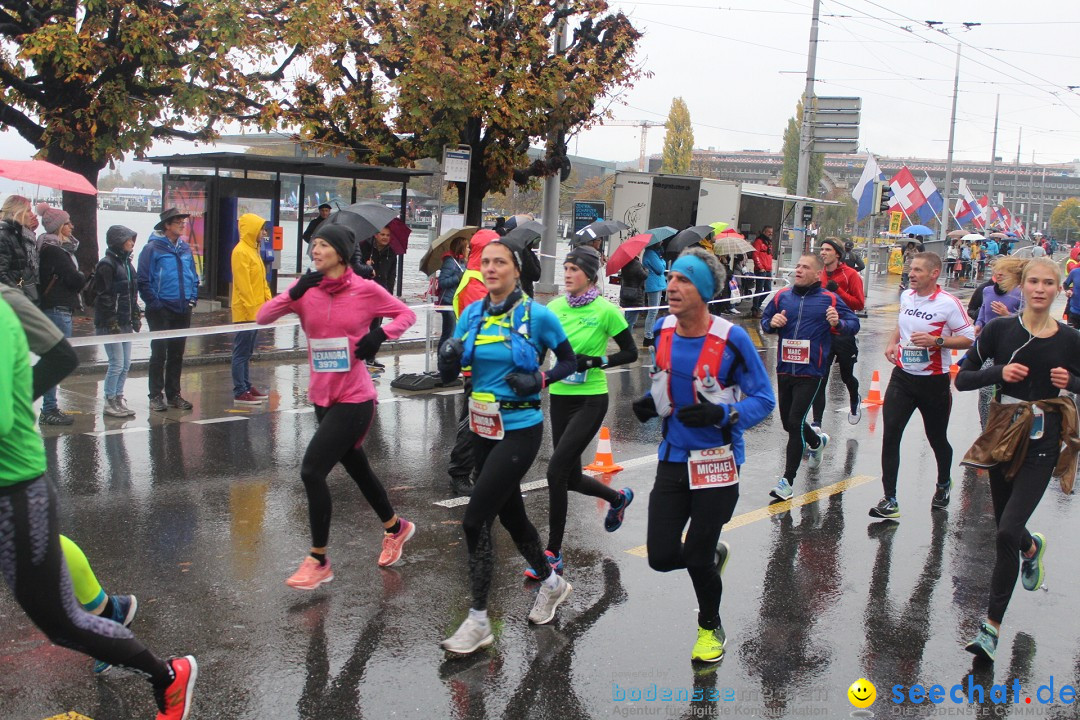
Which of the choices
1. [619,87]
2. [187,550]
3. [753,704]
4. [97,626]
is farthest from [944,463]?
[619,87]

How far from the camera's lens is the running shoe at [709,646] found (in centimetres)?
462

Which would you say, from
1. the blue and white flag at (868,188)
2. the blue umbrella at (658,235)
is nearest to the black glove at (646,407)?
the blue umbrella at (658,235)

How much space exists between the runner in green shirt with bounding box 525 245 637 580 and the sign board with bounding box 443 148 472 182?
10.6 metres

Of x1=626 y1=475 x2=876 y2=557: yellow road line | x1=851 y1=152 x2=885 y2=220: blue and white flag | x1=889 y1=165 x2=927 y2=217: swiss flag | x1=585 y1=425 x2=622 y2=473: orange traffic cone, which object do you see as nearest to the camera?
x1=626 y1=475 x2=876 y2=557: yellow road line

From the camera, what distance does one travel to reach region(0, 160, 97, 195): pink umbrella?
28.5 feet

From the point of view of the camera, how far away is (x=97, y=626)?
12.0 ft

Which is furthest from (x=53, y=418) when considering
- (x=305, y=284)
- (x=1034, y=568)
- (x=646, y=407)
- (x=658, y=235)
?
(x=658, y=235)

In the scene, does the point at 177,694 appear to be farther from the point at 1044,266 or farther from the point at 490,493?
the point at 1044,266

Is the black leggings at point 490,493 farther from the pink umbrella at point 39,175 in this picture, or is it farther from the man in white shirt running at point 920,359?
the pink umbrella at point 39,175

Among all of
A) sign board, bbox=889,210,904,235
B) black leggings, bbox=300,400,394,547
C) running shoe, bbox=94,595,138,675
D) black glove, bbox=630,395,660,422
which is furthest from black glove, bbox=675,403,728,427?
sign board, bbox=889,210,904,235

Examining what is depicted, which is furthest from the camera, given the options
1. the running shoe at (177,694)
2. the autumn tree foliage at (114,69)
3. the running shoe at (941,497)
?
the autumn tree foliage at (114,69)

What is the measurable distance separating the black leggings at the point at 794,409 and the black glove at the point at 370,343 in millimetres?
3504

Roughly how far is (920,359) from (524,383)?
3517mm

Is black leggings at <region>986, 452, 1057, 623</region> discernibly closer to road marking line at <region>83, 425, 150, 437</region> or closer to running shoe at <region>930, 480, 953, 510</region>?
running shoe at <region>930, 480, 953, 510</region>
